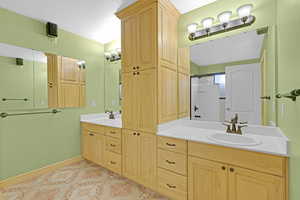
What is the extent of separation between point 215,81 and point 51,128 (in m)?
2.76

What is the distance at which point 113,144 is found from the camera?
2.24m

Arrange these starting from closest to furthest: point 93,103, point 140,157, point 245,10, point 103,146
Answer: point 245,10, point 140,157, point 103,146, point 93,103

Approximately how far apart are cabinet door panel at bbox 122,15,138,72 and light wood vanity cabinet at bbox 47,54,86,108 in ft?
4.05

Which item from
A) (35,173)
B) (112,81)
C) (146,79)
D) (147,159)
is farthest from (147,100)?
(35,173)

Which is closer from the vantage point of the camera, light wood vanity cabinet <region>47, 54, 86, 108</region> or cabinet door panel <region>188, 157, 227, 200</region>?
cabinet door panel <region>188, 157, 227, 200</region>

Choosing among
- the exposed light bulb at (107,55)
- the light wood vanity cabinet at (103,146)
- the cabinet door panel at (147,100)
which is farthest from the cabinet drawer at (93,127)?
the exposed light bulb at (107,55)

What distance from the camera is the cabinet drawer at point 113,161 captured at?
2.18 metres

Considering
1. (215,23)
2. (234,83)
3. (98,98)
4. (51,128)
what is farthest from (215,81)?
(51,128)

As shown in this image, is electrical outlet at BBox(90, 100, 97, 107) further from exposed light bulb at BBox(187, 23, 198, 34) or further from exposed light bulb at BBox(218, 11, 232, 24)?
exposed light bulb at BBox(218, 11, 232, 24)

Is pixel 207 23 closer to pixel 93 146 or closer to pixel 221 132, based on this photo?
pixel 221 132

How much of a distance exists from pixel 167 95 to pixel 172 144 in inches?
24.9

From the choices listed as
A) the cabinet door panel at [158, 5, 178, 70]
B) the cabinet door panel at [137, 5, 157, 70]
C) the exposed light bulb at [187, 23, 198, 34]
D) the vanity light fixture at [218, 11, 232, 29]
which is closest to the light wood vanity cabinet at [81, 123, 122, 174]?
the cabinet door panel at [137, 5, 157, 70]

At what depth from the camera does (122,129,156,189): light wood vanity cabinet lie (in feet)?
5.96

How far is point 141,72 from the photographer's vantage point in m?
1.92
